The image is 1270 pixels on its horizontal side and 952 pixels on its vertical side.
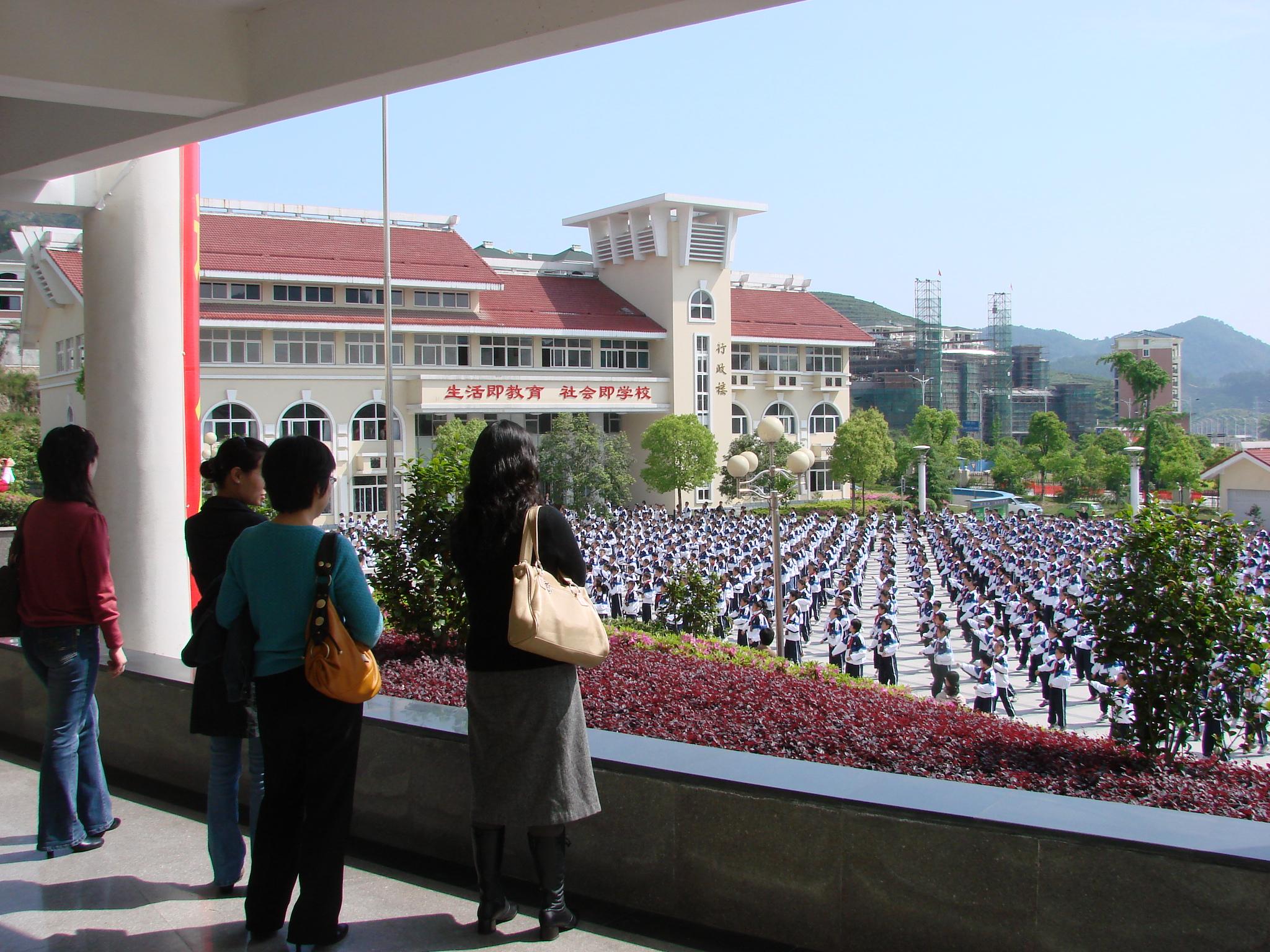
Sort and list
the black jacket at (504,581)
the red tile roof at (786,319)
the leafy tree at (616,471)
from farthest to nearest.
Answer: the red tile roof at (786,319) → the leafy tree at (616,471) → the black jacket at (504,581)

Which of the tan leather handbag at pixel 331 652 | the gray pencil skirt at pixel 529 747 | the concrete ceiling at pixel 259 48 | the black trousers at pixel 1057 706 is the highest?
the concrete ceiling at pixel 259 48

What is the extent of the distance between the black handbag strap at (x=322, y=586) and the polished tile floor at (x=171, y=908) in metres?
0.85

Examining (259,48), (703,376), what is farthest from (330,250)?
(259,48)

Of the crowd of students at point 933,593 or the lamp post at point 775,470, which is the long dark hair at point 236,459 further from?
the lamp post at point 775,470

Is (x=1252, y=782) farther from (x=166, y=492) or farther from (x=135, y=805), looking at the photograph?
(x=166, y=492)

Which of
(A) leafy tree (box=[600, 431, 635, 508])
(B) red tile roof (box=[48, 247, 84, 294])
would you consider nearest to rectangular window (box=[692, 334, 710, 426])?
(A) leafy tree (box=[600, 431, 635, 508])

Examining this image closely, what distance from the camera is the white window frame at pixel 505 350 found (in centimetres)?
4144

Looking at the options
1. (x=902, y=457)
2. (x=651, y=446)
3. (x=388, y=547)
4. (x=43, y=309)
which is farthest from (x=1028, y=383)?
(x=388, y=547)

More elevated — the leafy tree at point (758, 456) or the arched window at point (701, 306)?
the arched window at point (701, 306)

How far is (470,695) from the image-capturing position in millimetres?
2779

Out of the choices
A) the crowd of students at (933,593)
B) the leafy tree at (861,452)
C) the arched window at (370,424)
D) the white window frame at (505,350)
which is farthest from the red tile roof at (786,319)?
the arched window at (370,424)

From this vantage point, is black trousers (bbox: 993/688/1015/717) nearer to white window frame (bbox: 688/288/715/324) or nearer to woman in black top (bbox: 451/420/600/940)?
woman in black top (bbox: 451/420/600/940)

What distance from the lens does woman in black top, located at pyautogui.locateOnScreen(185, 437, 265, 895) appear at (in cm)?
305

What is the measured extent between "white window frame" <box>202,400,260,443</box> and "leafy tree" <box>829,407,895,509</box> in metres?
22.7
